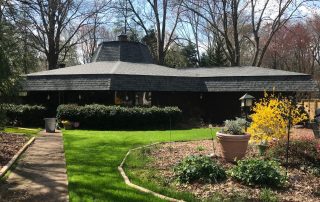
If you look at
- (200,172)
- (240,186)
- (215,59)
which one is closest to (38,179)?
(200,172)

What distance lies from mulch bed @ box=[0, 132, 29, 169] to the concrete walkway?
38cm

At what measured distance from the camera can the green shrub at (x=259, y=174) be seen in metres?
7.53

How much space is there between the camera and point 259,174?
7594 mm

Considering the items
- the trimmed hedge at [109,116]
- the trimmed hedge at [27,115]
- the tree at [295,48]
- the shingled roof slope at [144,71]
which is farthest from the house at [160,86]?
the tree at [295,48]

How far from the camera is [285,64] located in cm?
5338

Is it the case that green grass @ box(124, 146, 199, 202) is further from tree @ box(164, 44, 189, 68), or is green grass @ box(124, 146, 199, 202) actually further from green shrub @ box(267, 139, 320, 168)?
tree @ box(164, 44, 189, 68)

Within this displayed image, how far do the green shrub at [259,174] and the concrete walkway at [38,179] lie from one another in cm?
351

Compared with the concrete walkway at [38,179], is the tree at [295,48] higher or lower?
higher

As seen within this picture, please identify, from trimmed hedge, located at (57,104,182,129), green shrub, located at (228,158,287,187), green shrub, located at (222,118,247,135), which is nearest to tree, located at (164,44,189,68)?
trimmed hedge, located at (57,104,182,129)

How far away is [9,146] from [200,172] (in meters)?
7.71

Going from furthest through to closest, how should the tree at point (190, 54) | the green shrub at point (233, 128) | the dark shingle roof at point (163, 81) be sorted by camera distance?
the tree at point (190, 54)
the dark shingle roof at point (163, 81)
the green shrub at point (233, 128)

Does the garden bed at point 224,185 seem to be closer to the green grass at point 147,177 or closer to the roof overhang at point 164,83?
the green grass at point 147,177

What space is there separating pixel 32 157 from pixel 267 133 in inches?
274

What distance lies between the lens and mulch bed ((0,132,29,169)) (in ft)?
35.1
